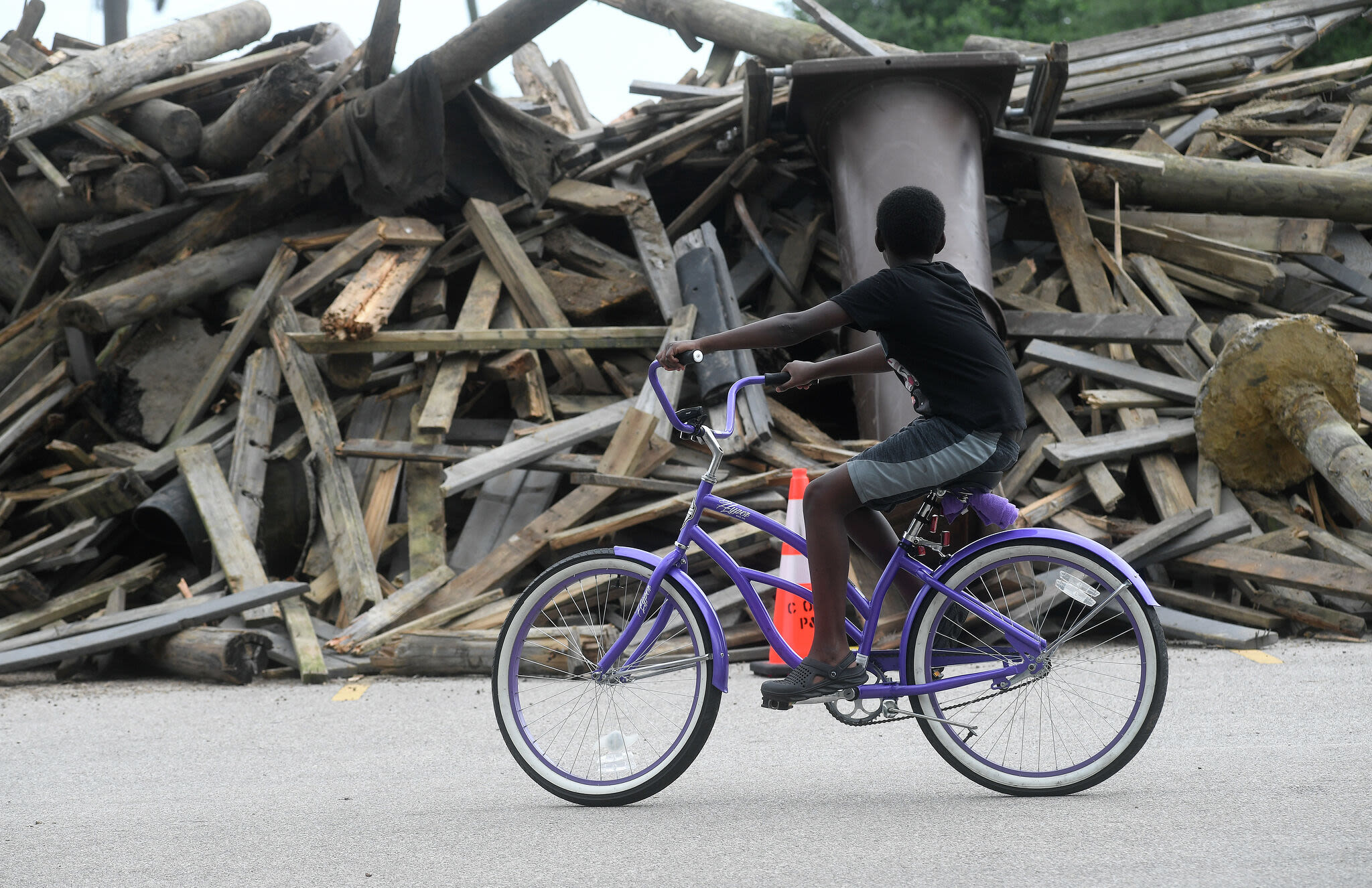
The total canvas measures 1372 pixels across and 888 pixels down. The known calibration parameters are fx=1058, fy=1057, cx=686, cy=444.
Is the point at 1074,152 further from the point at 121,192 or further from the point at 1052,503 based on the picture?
the point at 121,192

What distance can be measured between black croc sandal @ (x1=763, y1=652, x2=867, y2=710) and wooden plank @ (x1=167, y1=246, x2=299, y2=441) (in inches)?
265

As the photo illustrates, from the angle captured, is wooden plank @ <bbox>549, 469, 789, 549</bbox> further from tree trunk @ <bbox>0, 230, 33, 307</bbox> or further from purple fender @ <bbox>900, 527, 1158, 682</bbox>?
tree trunk @ <bbox>0, 230, 33, 307</bbox>

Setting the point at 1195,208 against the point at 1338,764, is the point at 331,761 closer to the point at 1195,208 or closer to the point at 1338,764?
the point at 1338,764

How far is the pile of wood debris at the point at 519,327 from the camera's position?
692cm

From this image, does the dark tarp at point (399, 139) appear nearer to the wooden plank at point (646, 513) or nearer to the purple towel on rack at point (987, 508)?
the wooden plank at point (646, 513)

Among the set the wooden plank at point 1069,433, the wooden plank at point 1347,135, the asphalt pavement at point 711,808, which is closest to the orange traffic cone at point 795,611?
the asphalt pavement at point 711,808

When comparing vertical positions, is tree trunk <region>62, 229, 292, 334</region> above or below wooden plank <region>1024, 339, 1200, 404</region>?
below

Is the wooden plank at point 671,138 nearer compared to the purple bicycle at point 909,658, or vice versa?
the purple bicycle at point 909,658

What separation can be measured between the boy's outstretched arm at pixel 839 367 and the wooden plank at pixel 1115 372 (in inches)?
184

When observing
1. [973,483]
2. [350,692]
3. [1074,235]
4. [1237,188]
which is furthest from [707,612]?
[1237,188]

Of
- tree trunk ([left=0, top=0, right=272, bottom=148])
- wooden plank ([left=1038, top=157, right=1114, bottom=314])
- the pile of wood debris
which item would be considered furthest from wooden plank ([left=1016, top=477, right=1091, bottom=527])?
tree trunk ([left=0, top=0, right=272, bottom=148])

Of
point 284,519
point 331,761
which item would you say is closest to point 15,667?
point 284,519

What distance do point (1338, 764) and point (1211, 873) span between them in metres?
1.36

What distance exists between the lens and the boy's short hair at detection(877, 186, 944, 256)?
11.8 feet
